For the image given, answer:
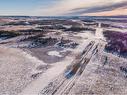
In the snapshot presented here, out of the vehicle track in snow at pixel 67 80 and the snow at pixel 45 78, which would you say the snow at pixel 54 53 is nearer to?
the vehicle track in snow at pixel 67 80

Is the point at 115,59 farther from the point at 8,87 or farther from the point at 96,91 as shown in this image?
the point at 8,87

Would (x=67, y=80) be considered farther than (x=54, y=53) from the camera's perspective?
No

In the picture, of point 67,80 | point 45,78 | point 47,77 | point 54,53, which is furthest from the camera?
point 54,53

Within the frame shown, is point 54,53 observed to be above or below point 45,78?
below

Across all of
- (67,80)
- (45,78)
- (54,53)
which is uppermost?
(45,78)

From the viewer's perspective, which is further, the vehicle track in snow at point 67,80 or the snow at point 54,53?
the snow at point 54,53

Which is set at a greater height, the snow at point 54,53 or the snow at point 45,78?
the snow at point 45,78

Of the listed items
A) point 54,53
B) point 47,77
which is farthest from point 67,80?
point 54,53

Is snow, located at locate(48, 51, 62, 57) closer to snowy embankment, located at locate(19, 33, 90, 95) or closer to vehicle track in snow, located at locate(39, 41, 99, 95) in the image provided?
snowy embankment, located at locate(19, 33, 90, 95)

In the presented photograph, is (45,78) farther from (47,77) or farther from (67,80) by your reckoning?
(67,80)

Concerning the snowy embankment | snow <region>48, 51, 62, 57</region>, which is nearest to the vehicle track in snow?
the snowy embankment

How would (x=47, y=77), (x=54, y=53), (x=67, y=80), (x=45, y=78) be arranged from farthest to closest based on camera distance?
1. (x=54, y=53)
2. (x=47, y=77)
3. (x=45, y=78)
4. (x=67, y=80)

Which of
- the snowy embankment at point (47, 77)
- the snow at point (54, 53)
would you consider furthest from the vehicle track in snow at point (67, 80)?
the snow at point (54, 53)
